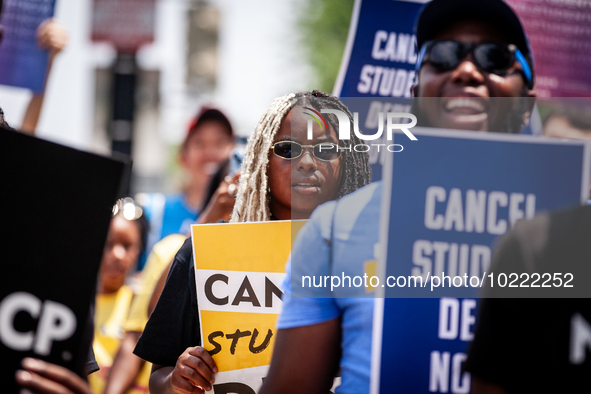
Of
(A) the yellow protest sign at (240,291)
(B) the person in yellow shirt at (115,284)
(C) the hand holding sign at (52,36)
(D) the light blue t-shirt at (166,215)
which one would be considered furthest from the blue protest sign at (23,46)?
(A) the yellow protest sign at (240,291)

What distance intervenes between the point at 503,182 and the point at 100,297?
351 cm

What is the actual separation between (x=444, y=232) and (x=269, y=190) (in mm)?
732

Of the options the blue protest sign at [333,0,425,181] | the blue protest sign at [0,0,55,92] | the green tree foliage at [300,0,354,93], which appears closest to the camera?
the blue protest sign at [333,0,425,181]

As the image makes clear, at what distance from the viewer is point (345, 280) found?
1.64 meters

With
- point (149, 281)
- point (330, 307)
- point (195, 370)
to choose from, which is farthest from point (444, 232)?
point (149, 281)

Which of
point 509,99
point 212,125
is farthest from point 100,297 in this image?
point 509,99

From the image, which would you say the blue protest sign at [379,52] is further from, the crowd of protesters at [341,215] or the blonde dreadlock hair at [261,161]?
the blonde dreadlock hair at [261,161]

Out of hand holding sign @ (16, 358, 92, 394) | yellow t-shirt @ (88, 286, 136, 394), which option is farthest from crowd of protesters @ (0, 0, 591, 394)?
yellow t-shirt @ (88, 286, 136, 394)

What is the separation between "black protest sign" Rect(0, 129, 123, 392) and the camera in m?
1.44

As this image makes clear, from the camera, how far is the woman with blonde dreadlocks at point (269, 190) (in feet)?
5.90

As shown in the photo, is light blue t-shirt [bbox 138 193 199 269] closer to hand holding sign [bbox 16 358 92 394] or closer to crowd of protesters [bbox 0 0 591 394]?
crowd of protesters [bbox 0 0 591 394]

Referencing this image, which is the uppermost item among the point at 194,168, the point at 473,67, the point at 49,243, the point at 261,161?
the point at 473,67

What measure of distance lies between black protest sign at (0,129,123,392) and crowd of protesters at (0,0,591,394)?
2.9 inches

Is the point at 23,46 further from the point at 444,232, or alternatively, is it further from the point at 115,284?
the point at 444,232
